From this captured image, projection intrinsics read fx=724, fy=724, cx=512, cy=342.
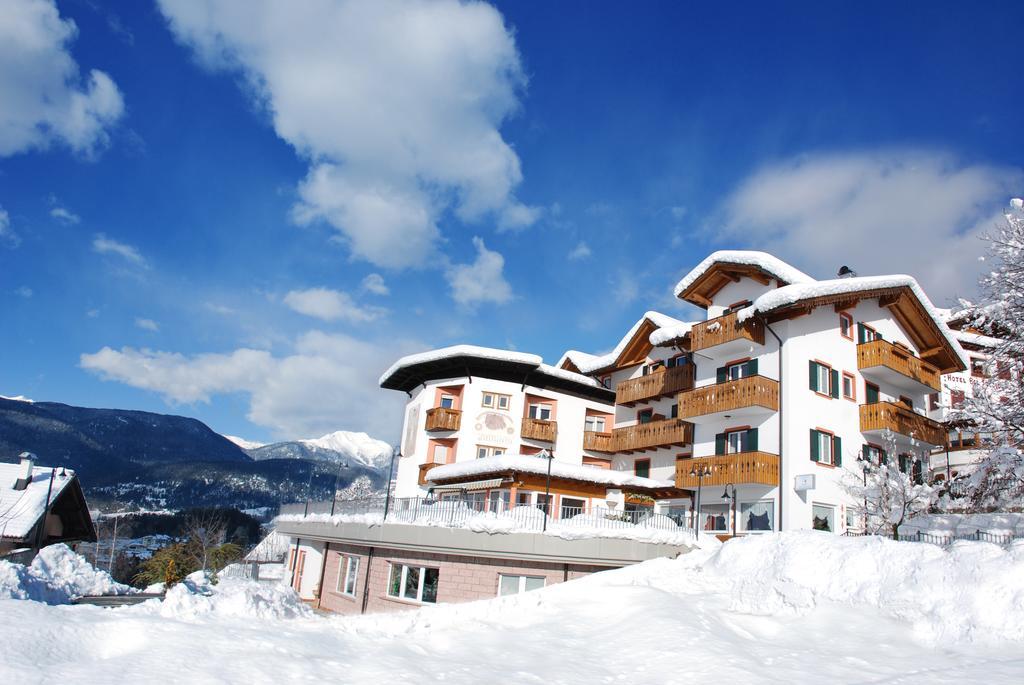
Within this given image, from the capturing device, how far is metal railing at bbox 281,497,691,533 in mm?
20703

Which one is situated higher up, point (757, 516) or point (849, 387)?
point (849, 387)

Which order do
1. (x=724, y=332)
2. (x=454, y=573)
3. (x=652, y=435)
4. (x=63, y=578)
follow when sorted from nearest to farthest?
(x=454, y=573)
(x=63, y=578)
(x=724, y=332)
(x=652, y=435)

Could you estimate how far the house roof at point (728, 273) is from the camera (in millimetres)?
29797

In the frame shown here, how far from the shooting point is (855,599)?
13797mm

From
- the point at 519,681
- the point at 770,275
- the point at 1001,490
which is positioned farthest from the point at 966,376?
the point at 519,681

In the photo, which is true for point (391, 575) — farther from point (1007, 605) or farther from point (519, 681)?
point (1007, 605)

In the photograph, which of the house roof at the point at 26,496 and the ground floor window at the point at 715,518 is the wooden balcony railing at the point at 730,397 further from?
the house roof at the point at 26,496

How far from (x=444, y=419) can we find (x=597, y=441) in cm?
790

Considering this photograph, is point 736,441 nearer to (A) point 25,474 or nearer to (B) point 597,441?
(B) point 597,441

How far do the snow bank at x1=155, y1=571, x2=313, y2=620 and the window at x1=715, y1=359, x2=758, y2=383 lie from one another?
65.4ft

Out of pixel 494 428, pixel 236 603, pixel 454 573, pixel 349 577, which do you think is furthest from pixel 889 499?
pixel 236 603

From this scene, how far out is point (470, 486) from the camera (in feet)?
89.5

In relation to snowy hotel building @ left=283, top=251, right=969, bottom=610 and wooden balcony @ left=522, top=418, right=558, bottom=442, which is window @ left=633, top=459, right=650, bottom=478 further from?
wooden balcony @ left=522, top=418, right=558, bottom=442

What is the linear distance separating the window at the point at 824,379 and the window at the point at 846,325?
75.9 inches
